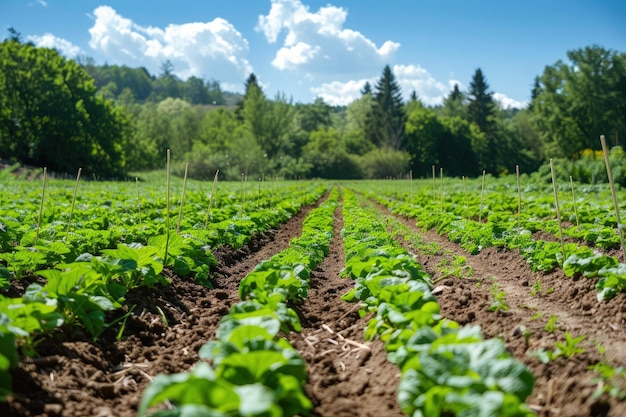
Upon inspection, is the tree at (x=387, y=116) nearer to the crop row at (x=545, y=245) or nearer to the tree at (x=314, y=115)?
the tree at (x=314, y=115)

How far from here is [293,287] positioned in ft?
14.7

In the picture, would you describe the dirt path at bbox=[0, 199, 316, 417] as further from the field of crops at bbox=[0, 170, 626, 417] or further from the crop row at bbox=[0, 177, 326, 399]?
the crop row at bbox=[0, 177, 326, 399]

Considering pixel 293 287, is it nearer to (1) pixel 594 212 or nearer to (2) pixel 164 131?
(1) pixel 594 212

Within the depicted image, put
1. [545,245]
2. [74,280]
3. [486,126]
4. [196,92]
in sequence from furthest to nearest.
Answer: [196,92] → [486,126] → [545,245] → [74,280]

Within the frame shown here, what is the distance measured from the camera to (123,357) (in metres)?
3.82

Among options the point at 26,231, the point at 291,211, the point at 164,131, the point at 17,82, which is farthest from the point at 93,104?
the point at 26,231

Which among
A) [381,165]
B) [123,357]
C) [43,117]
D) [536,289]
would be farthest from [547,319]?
[381,165]

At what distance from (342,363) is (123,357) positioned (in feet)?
5.65

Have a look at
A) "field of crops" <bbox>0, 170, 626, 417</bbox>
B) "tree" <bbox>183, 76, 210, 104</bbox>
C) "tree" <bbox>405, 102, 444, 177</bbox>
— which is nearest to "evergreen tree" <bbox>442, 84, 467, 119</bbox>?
"tree" <bbox>405, 102, 444, 177</bbox>

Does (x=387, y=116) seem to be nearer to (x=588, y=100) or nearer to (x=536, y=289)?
(x=588, y=100)

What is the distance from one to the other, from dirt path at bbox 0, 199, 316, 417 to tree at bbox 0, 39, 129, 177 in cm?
4119

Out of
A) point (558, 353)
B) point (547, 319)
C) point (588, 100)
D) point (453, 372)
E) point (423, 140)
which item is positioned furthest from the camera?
point (423, 140)

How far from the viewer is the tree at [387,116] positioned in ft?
241

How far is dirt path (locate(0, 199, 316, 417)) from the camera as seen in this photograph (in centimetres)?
289
